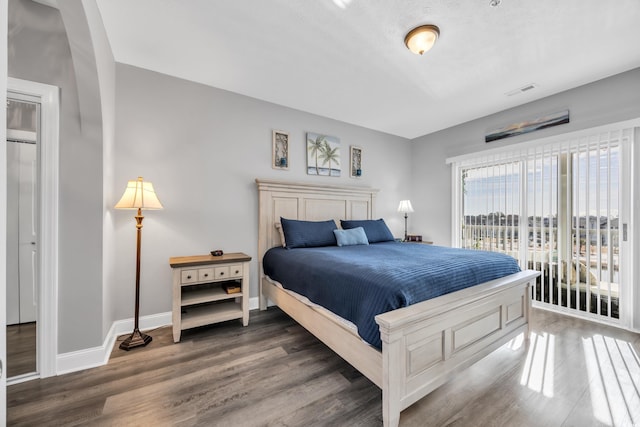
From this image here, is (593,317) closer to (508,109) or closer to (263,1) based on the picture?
(508,109)

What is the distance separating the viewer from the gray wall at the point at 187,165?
250 centimetres

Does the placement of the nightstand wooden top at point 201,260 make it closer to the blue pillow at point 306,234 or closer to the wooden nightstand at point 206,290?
the wooden nightstand at point 206,290

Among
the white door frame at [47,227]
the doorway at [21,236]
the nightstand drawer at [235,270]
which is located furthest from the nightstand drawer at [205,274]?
the doorway at [21,236]

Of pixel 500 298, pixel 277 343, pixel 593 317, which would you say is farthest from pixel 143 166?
pixel 593 317

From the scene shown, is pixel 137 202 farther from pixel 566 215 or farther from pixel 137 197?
pixel 566 215

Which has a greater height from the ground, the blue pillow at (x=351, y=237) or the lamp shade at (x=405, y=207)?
the lamp shade at (x=405, y=207)

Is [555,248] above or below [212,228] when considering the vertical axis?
below

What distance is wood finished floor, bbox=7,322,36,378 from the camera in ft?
5.99

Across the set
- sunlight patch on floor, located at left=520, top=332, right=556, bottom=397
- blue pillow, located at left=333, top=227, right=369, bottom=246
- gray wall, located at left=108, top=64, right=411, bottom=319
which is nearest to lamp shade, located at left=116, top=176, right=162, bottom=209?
gray wall, located at left=108, top=64, right=411, bottom=319

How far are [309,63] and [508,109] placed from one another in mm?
2846

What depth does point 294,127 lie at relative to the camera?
3512 millimetres

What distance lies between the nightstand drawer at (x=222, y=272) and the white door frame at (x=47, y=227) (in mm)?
1129

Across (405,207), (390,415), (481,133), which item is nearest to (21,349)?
(390,415)

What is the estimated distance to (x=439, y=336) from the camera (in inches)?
62.5
